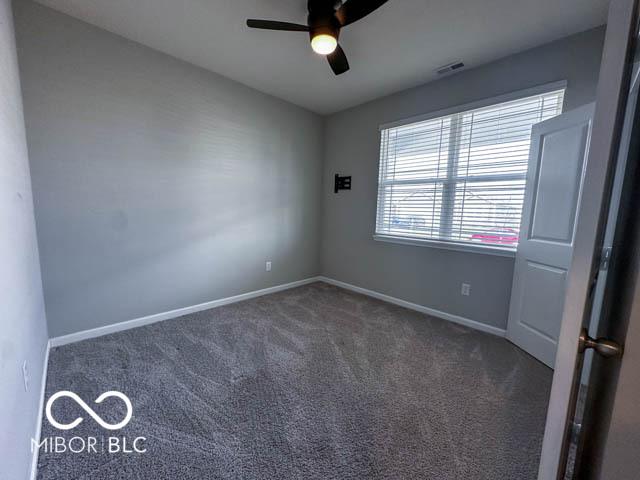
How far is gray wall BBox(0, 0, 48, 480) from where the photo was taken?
904 mm

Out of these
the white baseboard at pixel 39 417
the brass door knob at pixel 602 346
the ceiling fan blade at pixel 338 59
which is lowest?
the white baseboard at pixel 39 417

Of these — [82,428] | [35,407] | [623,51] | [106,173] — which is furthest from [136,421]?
[623,51]

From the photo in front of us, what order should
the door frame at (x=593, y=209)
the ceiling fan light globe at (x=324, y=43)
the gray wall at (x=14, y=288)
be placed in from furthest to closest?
1. the ceiling fan light globe at (x=324, y=43)
2. the gray wall at (x=14, y=288)
3. the door frame at (x=593, y=209)

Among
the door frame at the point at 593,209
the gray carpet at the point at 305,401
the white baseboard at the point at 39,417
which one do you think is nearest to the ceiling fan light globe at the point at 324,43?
the door frame at the point at 593,209

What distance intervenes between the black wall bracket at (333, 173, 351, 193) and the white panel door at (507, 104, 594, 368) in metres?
2.09

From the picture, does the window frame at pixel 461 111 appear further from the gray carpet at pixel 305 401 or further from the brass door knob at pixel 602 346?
the brass door knob at pixel 602 346

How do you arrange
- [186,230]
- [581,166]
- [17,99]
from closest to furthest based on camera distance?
[17,99]
[581,166]
[186,230]

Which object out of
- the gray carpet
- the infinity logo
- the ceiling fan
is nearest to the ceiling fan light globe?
the ceiling fan

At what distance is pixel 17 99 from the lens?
66.7 inches

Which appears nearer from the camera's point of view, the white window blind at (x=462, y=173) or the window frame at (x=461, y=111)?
the window frame at (x=461, y=111)

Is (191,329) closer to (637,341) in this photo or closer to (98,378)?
(98,378)

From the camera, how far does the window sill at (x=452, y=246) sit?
2496mm

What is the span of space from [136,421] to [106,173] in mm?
1976

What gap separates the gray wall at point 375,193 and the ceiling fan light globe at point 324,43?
1609 mm
